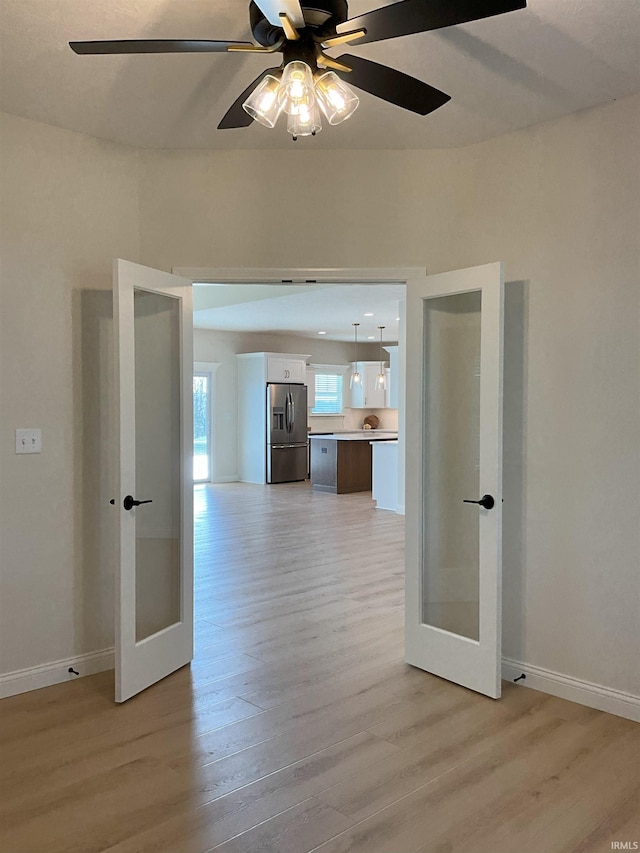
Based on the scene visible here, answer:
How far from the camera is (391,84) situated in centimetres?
205

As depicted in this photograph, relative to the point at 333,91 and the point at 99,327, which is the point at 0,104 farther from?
the point at 333,91

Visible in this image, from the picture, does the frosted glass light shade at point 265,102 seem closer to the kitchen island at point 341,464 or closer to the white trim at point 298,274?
the white trim at point 298,274

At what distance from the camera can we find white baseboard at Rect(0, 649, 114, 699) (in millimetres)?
3127

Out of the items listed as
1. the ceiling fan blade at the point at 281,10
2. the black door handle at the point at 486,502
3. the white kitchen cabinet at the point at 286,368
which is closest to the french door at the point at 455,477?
the black door handle at the point at 486,502

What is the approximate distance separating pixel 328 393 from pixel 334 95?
38.9 ft

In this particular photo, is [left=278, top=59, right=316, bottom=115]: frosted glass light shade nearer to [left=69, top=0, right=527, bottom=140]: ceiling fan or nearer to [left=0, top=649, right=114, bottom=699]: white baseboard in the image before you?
[left=69, top=0, right=527, bottom=140]: ceiling fan

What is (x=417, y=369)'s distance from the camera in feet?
11.4

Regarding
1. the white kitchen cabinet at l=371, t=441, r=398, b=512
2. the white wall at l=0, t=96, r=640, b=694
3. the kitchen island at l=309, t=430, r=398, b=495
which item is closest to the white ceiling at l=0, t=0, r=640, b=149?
the white wall at l=0, t=96, r=640, b=694

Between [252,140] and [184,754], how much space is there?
9.64ft

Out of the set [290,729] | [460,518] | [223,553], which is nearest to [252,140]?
[460,518]

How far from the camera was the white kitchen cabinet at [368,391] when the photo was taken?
13.8 meters

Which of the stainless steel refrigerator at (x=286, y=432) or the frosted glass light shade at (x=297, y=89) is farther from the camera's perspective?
the stainless steel refrigerator at (x=286, y=432)

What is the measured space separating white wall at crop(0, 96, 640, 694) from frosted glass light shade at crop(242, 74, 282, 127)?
1.48m

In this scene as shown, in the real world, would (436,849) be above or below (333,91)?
below
